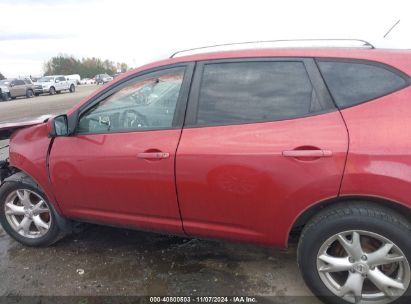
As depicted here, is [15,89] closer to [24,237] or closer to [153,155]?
[24,237]

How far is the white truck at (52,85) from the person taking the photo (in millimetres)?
32312

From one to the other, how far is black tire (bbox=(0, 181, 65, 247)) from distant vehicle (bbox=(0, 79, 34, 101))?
2801 cm

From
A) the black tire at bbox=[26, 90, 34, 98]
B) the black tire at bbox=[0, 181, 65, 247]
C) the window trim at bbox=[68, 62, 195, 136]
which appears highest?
the window trim at bbox=[68, 62, 195, 136]

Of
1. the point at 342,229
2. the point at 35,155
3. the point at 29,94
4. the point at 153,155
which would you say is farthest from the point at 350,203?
the point at 29,94

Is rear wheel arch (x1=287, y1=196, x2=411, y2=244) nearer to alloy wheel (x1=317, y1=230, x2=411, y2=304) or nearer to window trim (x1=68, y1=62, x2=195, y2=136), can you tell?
alloy wheel (x1=317, y1=230, x2=411, y2=304)

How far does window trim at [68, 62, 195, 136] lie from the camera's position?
2.68 meters

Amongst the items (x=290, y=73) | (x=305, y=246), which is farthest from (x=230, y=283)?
(x=290, y=73)

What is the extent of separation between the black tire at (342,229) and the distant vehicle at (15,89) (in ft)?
99.5

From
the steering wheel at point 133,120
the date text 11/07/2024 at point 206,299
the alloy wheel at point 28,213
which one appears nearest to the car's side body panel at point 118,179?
the steering wheel at point 133,120

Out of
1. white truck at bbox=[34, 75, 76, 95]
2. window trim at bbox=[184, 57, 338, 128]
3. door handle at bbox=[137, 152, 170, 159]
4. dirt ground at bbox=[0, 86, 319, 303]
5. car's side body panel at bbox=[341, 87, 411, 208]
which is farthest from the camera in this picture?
white truck at bbox=[34, 75, 76, 95]

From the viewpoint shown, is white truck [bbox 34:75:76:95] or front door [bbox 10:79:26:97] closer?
front door [bbox 10:79:26:97]

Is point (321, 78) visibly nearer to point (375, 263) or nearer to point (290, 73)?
point (290, 73)

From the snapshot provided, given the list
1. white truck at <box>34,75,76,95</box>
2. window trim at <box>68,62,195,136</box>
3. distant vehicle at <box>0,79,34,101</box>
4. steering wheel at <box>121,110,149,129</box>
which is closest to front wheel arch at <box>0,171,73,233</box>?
window trim at <box>68,62,195,136</box>

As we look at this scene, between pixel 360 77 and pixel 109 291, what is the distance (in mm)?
2345
